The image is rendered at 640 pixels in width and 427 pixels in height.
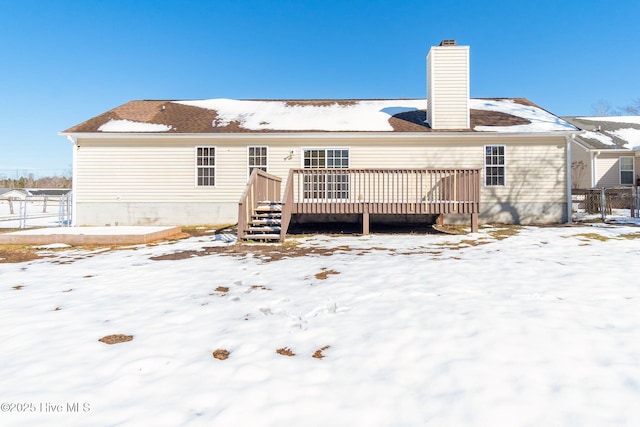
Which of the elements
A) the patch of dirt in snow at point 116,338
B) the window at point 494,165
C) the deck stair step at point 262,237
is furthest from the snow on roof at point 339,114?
the patch of dirt in snow at point 116,338

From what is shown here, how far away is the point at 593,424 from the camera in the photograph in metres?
1.83

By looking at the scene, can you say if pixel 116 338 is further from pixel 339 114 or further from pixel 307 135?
pixel 339 114

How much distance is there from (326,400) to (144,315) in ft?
7.56

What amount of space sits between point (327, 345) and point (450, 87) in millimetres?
11873

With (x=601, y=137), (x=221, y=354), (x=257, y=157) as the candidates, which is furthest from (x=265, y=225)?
(x=601, y=137)

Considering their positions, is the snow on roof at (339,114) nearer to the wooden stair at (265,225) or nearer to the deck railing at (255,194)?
the deck railing at (255,194)

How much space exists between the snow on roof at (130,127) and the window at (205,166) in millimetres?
1467

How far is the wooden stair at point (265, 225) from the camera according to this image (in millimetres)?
8117

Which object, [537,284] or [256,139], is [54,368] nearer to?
[537,284]

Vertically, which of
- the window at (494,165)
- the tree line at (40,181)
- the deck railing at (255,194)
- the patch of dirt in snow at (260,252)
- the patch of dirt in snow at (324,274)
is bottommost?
the patch of dirt in snow at (324,274)

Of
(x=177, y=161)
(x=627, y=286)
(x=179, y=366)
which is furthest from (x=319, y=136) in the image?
(x=179, y=366)

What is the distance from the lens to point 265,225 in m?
8.73

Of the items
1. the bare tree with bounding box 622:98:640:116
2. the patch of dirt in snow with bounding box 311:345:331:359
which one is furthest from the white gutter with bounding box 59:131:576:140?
the bare tree with bounding box 622:98:640:116

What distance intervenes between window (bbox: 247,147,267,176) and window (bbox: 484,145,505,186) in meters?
7.75
